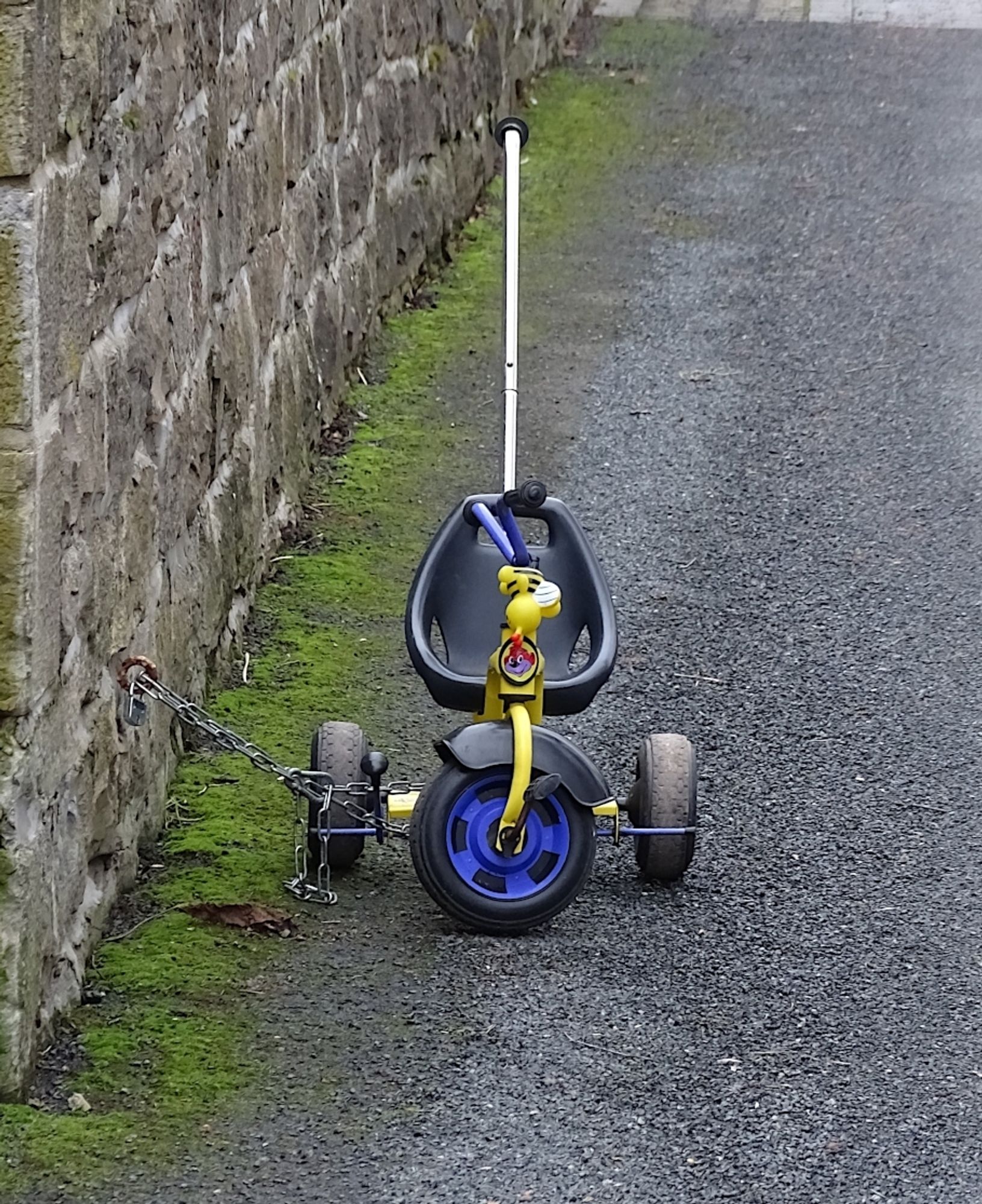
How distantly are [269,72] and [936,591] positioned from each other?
2.50m

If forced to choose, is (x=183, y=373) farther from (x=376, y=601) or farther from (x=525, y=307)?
(x=525, y=307)

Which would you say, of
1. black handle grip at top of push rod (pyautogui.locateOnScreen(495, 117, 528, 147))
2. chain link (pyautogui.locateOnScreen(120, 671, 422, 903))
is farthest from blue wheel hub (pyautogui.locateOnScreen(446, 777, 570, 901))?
black handle grip at top of push rod (pyautogui.locateOnScreen(495, 117, 528, 147))

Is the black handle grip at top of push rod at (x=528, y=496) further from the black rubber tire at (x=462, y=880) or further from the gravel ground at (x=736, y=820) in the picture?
the gravel ground at (x=736, y=820)

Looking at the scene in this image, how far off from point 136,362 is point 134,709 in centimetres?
73

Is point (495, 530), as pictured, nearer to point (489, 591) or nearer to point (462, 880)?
point (489, 591)

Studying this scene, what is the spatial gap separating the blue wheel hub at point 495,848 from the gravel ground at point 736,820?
14 centimetres

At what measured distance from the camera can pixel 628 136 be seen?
397 inches

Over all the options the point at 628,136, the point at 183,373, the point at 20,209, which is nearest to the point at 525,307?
the point at 628,136

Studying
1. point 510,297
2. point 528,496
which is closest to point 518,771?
point 528,496

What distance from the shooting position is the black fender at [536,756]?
3.83m

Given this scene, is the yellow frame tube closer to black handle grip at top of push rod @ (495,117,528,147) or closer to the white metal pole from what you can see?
the white metal pole

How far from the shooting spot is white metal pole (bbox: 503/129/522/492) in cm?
420

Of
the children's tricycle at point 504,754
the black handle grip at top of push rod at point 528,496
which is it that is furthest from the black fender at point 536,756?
the black handle grip at top of push rod at point 528,496

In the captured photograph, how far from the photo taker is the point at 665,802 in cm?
413
